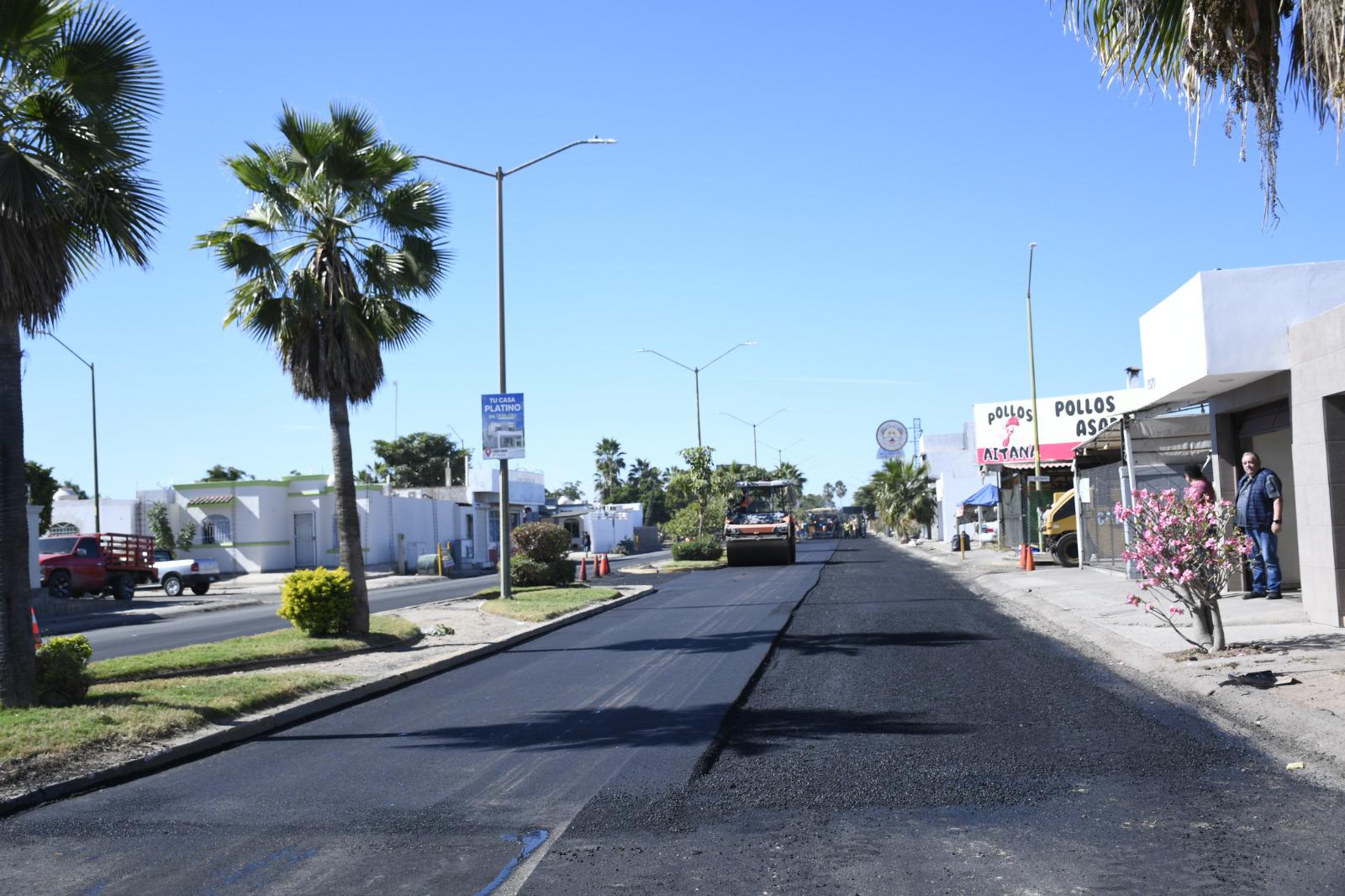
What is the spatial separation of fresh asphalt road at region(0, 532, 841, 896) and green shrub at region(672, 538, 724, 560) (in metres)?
30.6

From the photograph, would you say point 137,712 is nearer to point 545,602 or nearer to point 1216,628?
point 1216,628

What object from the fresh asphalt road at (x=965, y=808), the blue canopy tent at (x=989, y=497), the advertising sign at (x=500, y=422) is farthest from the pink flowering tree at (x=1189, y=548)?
the blue canopy tent at (x=989, y=497)

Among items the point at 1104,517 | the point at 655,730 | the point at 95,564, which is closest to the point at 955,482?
the point at 1104,517

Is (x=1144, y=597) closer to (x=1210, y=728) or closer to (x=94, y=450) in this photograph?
(x=1210, y=728)

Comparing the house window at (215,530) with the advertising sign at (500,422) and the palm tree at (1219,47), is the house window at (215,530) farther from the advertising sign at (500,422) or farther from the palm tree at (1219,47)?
the palm tree at (1219,47)

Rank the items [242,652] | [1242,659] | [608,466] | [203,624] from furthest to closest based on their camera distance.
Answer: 1. [608,466]
2. [203,624]
3. [242,652]
4. [1242,659]

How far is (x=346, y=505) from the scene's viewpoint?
16453mm

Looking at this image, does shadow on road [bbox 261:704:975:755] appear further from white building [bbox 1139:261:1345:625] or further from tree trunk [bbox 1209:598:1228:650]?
white building [bbox 1139:261:1345:625]

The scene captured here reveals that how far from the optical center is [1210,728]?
27.8 feet

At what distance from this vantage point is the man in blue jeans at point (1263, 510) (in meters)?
14.6

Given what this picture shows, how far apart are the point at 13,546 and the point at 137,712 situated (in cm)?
170

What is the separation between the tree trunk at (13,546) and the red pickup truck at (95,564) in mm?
24702

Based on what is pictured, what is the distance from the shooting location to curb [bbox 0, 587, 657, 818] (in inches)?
296

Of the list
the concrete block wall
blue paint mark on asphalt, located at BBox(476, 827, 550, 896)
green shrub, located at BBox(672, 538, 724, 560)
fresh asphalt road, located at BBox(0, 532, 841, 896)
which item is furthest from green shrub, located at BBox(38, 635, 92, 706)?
green shrub, located at BBox(672, 538, 724, 560)
